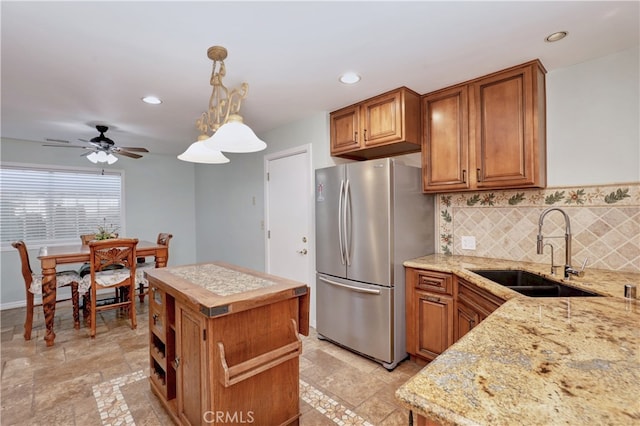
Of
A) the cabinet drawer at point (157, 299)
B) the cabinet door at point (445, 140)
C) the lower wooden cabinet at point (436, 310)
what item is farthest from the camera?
the cabinet door at point (445, 140)

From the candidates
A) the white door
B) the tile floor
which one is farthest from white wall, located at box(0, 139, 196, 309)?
the white door

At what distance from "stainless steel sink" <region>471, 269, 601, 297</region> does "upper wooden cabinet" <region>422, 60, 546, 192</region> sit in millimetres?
636

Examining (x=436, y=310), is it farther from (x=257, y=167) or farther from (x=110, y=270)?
(x=110, y=270)

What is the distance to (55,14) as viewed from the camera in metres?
1.57

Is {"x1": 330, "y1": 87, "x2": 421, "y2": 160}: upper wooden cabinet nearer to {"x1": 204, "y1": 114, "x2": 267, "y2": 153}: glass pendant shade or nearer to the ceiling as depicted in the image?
the ceiling

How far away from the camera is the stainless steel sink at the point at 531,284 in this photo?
5.63 ft

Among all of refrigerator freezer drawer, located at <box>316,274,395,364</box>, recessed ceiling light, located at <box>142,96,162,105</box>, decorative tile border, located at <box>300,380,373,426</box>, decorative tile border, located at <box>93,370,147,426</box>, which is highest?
recessed ceiling light, located at <box>142,96,162,105</box>

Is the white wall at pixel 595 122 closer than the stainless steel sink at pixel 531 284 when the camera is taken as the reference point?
No

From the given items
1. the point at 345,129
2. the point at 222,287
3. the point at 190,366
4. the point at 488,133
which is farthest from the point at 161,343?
the point at 488,133

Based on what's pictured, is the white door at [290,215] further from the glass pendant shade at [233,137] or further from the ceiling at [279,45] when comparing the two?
the glass pendant shade at [233,137]

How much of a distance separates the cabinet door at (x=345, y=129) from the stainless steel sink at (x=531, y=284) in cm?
155

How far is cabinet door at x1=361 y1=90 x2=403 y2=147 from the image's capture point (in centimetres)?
256

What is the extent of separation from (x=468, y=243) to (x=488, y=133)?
96 cm

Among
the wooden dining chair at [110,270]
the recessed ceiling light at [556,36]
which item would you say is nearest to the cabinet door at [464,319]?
the recessed ceiling light at [556,36]
